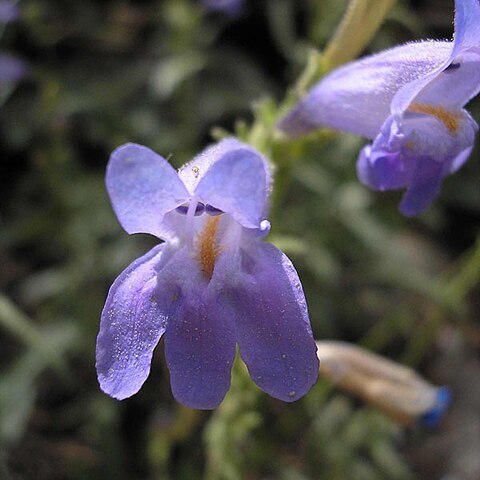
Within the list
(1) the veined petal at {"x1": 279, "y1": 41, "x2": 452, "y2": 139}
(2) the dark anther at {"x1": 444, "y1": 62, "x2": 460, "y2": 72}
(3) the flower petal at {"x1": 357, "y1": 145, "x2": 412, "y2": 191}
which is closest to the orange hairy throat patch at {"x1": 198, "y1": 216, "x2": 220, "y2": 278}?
(3) the flower petal at {"x1": 357, "y1": 145, "x2": 412, "y2": 191}

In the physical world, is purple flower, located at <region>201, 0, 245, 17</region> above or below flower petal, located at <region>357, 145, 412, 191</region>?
below

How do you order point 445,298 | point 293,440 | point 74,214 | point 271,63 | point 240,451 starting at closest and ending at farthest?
1. point 240,451
2. point 445,298
3. point 293,440
4. point 74,214
5. point 271,63

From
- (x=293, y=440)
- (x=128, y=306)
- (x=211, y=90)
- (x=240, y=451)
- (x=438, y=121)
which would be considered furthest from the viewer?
(x=211, y=90)

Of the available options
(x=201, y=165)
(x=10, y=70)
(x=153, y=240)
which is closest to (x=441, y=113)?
(x=201, y=165)

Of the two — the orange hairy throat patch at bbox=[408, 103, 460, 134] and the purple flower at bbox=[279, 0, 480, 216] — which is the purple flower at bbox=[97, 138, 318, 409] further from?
the orange hairy throat patch at bbox=[408, 103, 460, 134]

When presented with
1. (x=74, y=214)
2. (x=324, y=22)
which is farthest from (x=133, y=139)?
(x=324, y=22)

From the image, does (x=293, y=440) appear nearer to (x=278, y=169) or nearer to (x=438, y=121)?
(x=278, y=169)
